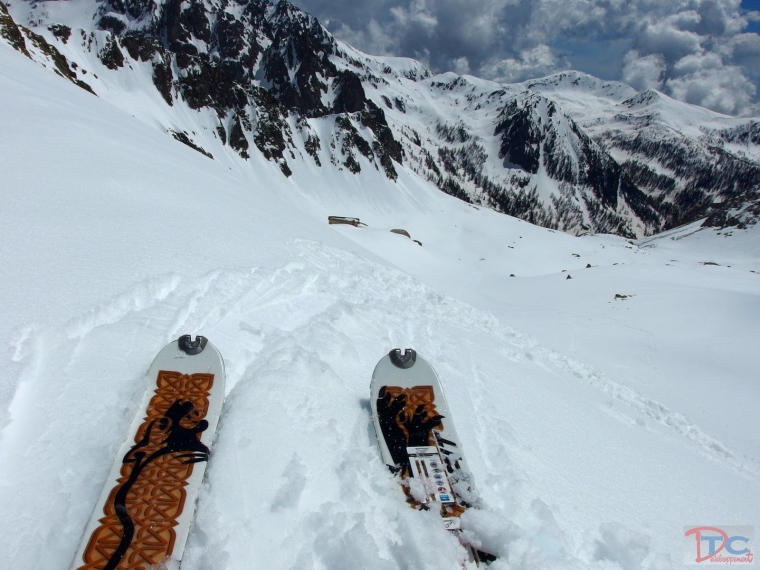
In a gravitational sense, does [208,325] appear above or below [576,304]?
below

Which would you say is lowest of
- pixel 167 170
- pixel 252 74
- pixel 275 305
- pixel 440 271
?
pixel 275 305

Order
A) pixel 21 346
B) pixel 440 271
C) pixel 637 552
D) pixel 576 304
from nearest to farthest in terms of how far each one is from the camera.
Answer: pixel 637 552
pixel 21 346
pixel 576 304
pixel 440 271

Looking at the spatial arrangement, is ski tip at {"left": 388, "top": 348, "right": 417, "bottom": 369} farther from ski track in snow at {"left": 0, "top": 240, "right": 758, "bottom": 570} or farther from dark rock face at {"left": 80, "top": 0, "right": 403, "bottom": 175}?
dark rock face at {"left": 80, "top": 0, "right": 403, "bottom": 175}

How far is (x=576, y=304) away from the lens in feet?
56.9

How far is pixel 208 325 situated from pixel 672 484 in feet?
23.5

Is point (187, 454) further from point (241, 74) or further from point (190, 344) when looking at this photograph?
point (241, 74)

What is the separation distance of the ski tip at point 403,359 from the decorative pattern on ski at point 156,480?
2.63 metres

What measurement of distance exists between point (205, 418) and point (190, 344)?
1.14 meters

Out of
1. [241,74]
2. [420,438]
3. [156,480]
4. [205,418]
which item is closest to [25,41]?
[205,418]

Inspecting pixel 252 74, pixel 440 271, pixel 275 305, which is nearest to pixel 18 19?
pixel 252 74

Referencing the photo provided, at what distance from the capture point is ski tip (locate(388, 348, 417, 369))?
5.80m

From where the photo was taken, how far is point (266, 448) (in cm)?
409

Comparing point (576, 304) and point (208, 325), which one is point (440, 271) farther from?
point (208, 325)

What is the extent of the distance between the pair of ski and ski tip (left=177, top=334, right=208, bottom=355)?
1 centimetres
